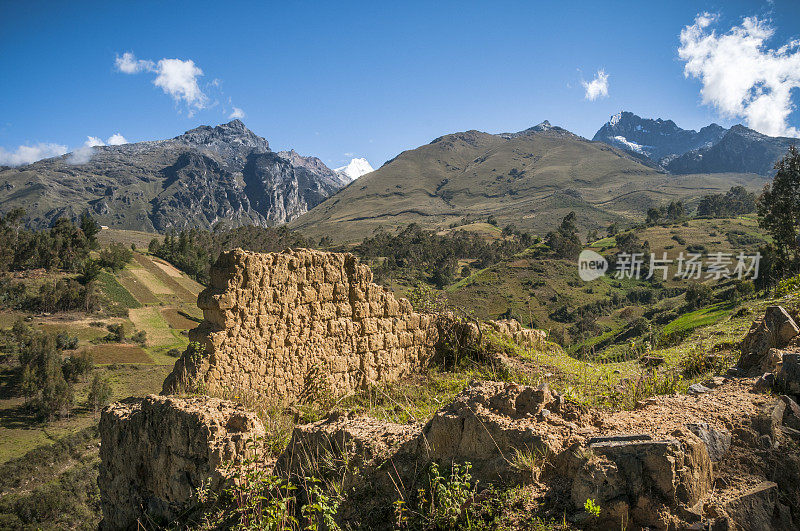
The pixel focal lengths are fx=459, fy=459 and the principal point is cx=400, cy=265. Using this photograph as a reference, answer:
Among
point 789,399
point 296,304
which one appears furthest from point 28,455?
point 789,399

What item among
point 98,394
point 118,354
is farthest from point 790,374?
point 118,354

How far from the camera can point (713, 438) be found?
3.87m

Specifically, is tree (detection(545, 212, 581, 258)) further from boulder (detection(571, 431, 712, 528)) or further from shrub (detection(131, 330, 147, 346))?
boulder (detection(571, 431, 712, 528))

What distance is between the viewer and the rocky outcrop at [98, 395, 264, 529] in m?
5.16

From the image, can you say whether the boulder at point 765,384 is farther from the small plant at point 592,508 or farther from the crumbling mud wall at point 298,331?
the crumbling mud wall at point 298,331

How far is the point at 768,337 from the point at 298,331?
7.53m

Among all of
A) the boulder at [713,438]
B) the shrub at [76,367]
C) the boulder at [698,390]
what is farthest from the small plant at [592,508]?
the shrub at [76,367]

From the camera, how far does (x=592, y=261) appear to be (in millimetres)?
72625

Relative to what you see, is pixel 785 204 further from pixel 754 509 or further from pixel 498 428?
pixel 498 428

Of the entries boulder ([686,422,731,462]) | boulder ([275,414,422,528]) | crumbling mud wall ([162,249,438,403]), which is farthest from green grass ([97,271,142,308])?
boulder ([686,422,731,462])

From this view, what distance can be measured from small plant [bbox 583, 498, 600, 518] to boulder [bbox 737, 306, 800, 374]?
4.38 m

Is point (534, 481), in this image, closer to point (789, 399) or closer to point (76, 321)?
point (789, 399)

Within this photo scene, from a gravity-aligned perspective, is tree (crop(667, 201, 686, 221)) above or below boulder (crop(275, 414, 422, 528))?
above

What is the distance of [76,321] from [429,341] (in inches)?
2271
